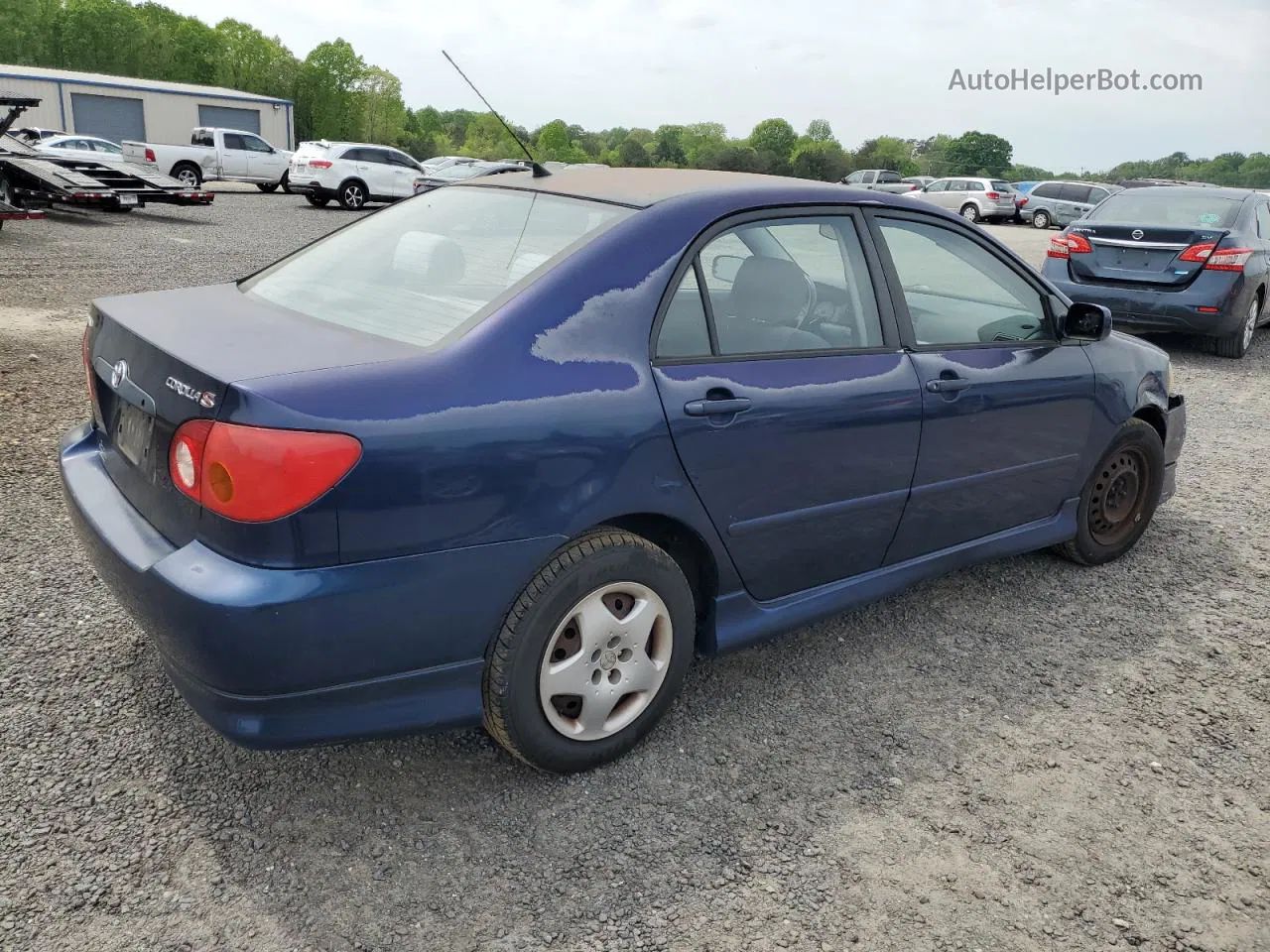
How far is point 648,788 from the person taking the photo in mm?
2783

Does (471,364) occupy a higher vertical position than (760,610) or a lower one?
higher

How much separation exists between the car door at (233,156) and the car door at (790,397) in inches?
1126

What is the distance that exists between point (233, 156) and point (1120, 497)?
28.6 m

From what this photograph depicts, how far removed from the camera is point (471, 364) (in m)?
2.42

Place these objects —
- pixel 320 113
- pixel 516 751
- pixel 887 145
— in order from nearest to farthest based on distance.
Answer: pixel 516 751
pixel 320 113
pixel 887 145

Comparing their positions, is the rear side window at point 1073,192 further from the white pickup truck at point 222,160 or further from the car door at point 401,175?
Result: the white pickup truck at point 222,160

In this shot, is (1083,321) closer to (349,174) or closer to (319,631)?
(319,631)

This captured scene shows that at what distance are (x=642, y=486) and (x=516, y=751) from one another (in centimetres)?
75

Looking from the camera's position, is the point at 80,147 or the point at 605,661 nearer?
the point at 605,661

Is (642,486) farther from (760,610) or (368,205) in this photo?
(368,205)

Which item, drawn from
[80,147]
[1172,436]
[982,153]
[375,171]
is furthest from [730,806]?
[982,153]

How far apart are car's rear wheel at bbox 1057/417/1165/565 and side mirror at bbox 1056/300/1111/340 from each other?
56 centimetres

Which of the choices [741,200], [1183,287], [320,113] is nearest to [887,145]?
[320,113]

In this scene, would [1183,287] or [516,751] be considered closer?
[516,751]
